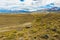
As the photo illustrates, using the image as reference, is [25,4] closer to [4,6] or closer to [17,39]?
[4,6]

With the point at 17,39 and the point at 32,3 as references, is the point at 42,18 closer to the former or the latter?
the point at 32,3

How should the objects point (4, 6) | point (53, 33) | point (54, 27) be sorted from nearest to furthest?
point (53, 33) → point (54, 27) → point (4, 6)

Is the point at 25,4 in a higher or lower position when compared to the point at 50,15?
higher

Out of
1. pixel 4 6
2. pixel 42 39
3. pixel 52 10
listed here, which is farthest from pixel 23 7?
pixel 42 39

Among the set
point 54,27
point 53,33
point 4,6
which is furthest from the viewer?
point 4,6

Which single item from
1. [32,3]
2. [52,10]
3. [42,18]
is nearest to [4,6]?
[32,3]

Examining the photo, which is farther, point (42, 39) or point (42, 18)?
point (42, 18)
